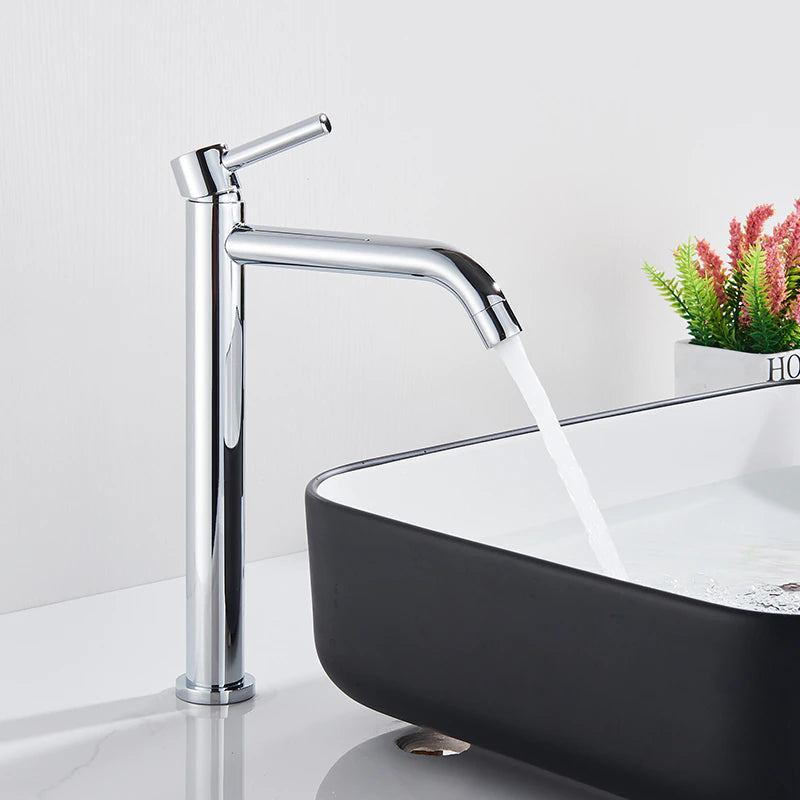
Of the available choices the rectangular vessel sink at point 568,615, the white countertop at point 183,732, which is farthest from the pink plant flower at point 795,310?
the white countertop at point 183,732

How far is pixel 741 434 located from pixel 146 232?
1.33 ft

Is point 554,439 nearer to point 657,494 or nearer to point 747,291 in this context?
point 657,494

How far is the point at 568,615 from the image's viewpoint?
1.51ft

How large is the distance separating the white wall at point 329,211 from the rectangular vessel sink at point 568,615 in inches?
10.2

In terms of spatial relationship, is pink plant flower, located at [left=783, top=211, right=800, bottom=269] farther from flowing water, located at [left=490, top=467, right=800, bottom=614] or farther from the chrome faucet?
the chrome faucet

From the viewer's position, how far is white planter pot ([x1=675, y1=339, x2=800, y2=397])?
3.26 ft

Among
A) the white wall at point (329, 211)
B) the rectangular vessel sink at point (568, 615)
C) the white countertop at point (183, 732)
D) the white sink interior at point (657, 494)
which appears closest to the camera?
the rectangular vessel sink at point (568, 615)

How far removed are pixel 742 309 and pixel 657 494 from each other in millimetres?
315

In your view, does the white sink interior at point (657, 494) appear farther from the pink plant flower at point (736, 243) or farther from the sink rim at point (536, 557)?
the pink plant flower at point (736, 243)

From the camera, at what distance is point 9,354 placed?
2.57ft

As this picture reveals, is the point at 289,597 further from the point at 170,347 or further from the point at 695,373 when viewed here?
the point at 695,373

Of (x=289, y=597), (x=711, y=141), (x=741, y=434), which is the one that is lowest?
(x=289, y=597)

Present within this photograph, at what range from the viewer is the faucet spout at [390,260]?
1.61 feet

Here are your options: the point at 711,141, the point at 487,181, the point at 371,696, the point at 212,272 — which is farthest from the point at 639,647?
the point at 711,141
